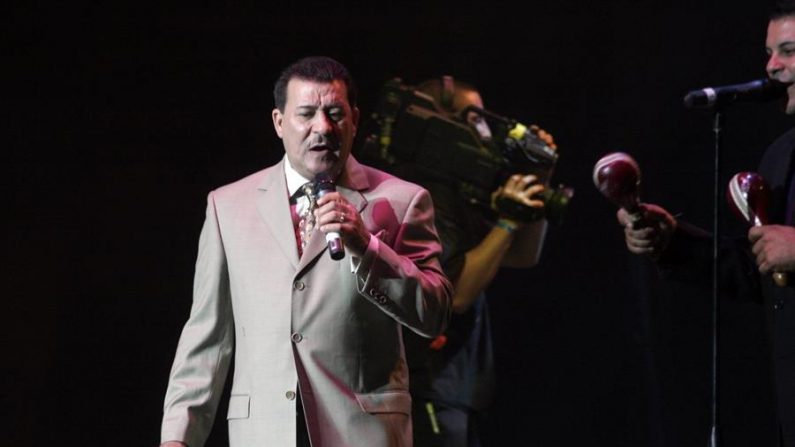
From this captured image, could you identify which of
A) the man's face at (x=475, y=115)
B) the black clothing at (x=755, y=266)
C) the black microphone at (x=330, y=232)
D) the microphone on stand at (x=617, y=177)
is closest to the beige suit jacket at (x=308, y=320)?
the black microphone at (x=330, y=232)

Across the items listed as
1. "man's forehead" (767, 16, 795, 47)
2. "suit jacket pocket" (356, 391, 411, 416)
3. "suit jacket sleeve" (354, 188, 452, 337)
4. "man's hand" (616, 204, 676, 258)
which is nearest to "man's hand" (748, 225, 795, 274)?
"man's hand" (616, 204, 676, 258)

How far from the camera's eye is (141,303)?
3.59 metres

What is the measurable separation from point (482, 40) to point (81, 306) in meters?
1.55

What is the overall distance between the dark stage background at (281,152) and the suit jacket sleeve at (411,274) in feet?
A: 3.78

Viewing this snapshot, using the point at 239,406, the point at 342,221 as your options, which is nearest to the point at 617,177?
the point at 342,221

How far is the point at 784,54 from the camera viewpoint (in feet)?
8.38

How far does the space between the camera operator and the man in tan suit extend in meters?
0.94

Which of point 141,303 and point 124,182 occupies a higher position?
point 124,182

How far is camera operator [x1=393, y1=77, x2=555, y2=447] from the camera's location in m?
3.34

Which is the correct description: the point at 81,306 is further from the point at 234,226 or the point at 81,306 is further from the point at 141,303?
the point at 234,226

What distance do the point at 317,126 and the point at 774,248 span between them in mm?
992

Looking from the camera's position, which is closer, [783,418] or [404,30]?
[783,418]

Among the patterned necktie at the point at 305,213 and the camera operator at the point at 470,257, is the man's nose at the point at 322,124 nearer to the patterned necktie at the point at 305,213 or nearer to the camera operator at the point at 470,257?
the patterned necktie at the point at 305,213

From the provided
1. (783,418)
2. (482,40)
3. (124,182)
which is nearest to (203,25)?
(124,182)
